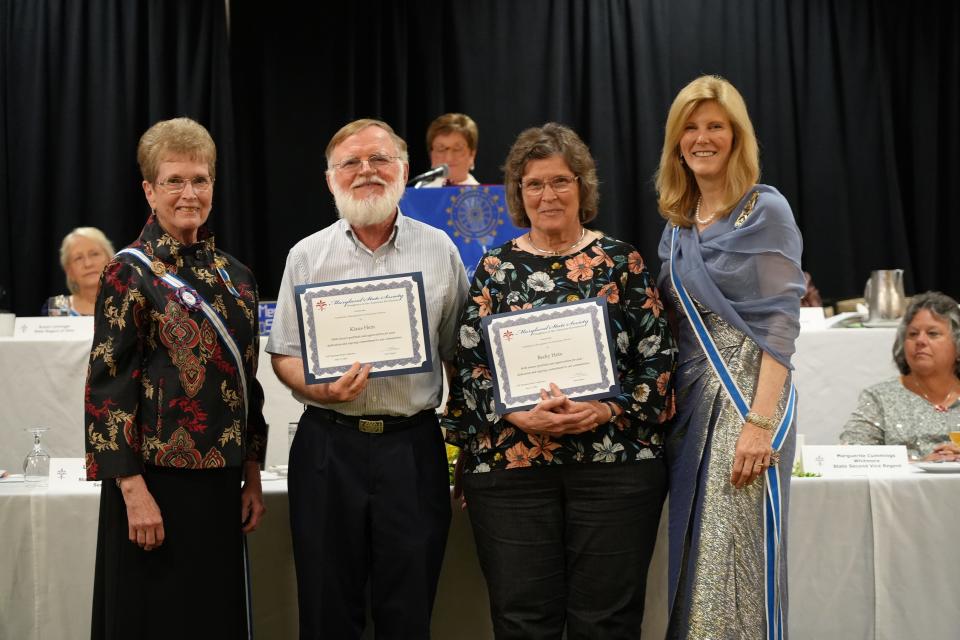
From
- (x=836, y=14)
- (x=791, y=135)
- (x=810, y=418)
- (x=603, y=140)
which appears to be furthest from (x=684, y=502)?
(x=836, y=14)

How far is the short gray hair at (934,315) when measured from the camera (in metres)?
3.99

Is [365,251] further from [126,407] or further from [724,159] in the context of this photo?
[724,159]

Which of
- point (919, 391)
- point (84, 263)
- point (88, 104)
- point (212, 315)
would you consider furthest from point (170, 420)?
point (88, 104)

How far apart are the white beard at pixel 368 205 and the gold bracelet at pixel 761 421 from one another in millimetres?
1072

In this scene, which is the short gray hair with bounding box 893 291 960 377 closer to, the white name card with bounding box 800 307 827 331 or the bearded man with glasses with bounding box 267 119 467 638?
the white name card with bounding box 800 307 827 331

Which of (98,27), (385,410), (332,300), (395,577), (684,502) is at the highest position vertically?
(98,27)

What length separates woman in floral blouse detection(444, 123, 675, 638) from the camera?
251 cm

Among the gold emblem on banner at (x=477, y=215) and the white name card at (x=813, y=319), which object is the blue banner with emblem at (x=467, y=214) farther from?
the white name card at (x=813, y=319)

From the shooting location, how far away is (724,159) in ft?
8.79

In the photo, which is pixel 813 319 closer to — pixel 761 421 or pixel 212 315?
pixel 761 421

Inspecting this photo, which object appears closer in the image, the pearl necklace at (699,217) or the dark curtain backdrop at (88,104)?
the pearl necklace at (699,217)

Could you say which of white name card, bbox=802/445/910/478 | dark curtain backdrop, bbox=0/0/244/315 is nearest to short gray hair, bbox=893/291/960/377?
white name card, bbox=802/445/910/478

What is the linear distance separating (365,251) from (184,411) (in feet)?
2.12

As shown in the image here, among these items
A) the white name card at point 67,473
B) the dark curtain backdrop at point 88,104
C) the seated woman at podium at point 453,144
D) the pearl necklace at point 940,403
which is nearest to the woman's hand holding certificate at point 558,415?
the white name card at point 67,473
